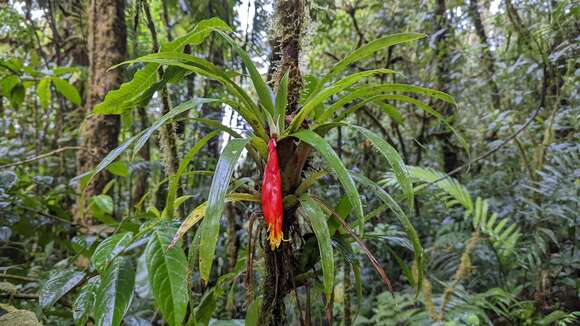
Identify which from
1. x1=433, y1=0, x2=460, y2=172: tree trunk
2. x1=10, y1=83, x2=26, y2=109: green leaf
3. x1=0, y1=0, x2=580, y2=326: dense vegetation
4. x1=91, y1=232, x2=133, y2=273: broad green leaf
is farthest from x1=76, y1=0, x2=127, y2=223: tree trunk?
x1=433, y1=0, x2=460, y2=172: tree trunk

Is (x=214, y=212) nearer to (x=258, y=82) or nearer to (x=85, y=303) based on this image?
(x=258, y=82)

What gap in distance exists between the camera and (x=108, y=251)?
70cm

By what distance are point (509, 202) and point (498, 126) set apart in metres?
0.49

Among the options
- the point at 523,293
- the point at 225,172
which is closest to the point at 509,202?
the point at 523,293

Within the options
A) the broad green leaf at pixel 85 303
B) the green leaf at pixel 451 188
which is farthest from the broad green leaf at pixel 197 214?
the green leaf at pixel 451 188

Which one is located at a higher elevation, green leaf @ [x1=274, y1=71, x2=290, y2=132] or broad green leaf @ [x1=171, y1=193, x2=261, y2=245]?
green leaf @ [x1=274, y1=71, x2=290, y2=132]

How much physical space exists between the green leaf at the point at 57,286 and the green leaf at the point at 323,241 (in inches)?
19.9

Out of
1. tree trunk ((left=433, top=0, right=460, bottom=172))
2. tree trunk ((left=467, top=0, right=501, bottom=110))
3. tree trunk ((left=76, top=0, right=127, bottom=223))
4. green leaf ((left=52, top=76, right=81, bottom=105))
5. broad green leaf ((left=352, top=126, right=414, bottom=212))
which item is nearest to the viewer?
broad green leaf ((left=352, top=126, right=414, bottom=212))

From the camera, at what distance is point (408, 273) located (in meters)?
0.85

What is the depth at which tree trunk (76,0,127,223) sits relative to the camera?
5.52 feet

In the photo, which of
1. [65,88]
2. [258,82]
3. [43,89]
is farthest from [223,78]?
[43,89]

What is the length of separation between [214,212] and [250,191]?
0.23 meters

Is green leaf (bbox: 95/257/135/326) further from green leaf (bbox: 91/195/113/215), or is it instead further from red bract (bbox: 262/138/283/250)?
green leaf (bbox: 91/195/113/215)

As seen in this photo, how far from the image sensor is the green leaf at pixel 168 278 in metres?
0.60
